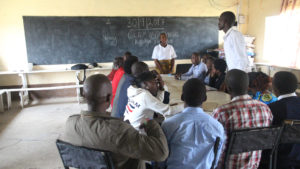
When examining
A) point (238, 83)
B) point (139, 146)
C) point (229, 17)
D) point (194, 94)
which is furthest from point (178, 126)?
point (229, 17)

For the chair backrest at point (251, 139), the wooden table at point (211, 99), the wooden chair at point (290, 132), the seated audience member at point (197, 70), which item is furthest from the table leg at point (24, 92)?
the wooden chair at point (290, 132)

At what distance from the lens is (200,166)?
4.52 ft

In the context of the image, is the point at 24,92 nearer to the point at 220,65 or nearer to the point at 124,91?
the point at 124,91

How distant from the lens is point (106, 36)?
601 centimetres

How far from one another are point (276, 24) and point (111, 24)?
414cm

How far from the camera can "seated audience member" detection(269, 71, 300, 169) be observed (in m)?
1.65

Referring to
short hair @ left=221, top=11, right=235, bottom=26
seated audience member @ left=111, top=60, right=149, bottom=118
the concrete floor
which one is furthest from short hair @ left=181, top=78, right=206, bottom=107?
the concrete floor

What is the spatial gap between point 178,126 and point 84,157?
528mm

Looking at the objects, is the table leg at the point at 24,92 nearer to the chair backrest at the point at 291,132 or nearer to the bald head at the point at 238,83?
the bald head at the point at 238,83

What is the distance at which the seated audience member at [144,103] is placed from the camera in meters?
1.93

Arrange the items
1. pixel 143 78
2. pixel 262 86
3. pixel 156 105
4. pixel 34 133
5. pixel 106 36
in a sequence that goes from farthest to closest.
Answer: pixel 106 36 → pixel 34 133 → pixel 262 86 → pixel 143 78 → pixel 156 105

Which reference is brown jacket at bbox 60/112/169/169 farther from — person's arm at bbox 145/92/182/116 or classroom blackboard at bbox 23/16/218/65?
classroom blackboard at bbox 23/16/218/65

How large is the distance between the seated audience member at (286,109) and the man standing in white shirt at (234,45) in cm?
104

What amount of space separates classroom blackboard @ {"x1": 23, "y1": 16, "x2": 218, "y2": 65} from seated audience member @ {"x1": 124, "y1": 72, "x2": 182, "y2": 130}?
4057mm
